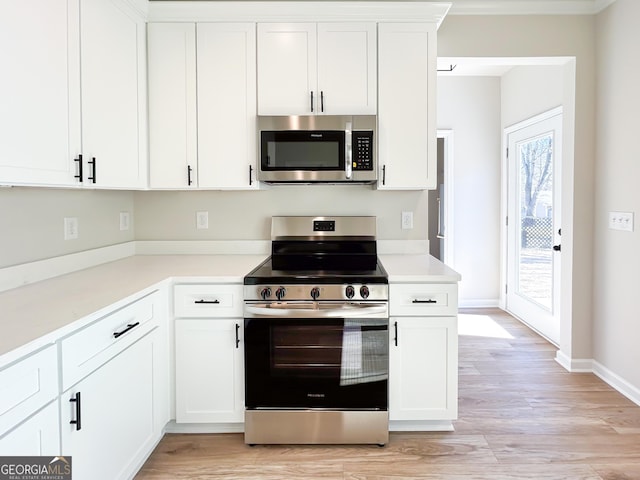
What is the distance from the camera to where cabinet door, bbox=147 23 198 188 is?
2783 mm

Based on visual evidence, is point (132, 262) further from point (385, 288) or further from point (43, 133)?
point (385, 288)

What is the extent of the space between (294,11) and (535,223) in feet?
9.99

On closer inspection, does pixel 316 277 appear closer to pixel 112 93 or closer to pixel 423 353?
pixel 423 353

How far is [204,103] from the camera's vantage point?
2789 millimetres

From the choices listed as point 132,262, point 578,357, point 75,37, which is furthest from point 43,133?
point 578,357

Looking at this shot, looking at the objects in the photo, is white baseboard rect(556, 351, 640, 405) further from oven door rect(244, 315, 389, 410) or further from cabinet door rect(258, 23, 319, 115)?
cabinet door rect(258, 23, 319, 115)

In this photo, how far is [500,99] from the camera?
5074mm

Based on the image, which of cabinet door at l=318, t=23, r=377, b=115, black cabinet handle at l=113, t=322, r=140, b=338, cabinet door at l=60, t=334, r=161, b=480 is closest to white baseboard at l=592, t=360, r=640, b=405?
cabinet door at l=318, t=23, r=377, b=115

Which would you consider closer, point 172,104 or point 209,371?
point 209,371

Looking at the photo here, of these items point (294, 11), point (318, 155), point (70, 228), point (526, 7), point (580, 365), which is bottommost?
point (580, 365)

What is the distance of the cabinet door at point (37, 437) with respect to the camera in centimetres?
121

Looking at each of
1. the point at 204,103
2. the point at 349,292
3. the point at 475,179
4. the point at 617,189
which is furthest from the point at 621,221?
the point at 204,103

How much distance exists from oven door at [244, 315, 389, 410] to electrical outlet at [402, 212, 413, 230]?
3.27 feet

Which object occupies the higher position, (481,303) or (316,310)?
(316,310)
